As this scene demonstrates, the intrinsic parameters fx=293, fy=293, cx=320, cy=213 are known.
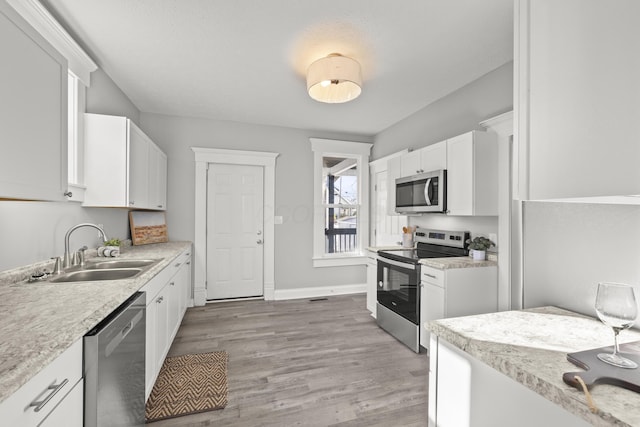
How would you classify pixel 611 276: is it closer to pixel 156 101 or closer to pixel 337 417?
pixel 337 417

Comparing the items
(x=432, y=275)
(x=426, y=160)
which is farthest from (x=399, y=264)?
(x=426, y=160)

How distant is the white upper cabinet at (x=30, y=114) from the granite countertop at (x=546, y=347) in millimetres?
1817

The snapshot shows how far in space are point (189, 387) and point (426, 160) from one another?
2.93 metres

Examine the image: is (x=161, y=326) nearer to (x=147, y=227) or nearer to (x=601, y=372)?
(x=147, y=227)

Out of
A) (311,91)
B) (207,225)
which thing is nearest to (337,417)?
(311,91)

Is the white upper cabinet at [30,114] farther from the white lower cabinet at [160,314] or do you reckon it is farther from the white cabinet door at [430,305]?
the white cabinet door at [430,305]

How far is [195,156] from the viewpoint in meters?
4.01

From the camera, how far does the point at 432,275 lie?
101 inches

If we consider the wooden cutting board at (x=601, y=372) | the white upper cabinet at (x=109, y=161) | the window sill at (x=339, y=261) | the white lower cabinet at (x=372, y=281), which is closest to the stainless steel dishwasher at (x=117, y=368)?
the white upper cabinet at (x=109, y=161)

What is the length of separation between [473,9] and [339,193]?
10.2ft

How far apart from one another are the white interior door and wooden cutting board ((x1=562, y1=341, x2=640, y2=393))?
382cm

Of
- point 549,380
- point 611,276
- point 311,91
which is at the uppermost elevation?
point 311,91

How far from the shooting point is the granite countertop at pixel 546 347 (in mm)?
671

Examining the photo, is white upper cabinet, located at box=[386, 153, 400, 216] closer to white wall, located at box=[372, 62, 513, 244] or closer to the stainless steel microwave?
the stainless steel microwave
